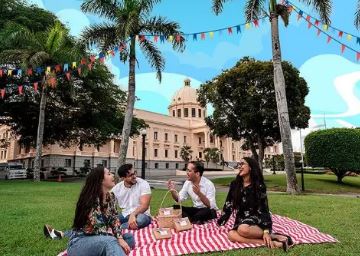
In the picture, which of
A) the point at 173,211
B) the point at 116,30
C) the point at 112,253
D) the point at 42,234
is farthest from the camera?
the point at 116,30

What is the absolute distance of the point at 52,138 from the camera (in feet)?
104

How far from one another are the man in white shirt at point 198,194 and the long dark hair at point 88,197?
109 inches

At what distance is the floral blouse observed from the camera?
12.9 ft

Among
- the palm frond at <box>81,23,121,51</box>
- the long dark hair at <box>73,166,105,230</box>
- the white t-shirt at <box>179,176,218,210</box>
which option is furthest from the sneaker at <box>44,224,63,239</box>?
the palm frond at <box>81,23,121,51</box>

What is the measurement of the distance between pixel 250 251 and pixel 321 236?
5.24 feet

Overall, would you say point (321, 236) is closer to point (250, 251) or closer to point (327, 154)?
point (250, 251)

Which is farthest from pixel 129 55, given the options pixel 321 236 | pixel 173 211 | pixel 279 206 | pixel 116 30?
pixel 321 236

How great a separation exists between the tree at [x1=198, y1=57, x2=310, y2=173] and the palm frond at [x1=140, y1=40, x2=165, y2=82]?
428 inches

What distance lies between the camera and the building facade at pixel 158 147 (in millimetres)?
52188

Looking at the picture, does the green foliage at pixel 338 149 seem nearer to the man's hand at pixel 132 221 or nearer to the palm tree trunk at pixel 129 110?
the palm tree trunk at pixel 129 110

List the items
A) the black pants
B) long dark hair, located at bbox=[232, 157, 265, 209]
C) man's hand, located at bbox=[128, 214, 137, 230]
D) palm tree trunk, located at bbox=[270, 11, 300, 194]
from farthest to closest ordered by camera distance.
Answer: palm tree trunk, located at bbox=[270, 11, 300, 194] → the black pants → man's hand, located at bbox=[128, 214, 137, 230] → long dark hair, located at bbox=[232, 157, 265, 209]

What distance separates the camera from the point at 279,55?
1567 centimetres

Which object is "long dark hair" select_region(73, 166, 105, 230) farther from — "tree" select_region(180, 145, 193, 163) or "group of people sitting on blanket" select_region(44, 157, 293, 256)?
"tree" select_region(180, 145, 193, 163)

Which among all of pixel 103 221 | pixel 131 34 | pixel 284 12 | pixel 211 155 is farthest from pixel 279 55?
pixel 211 155
